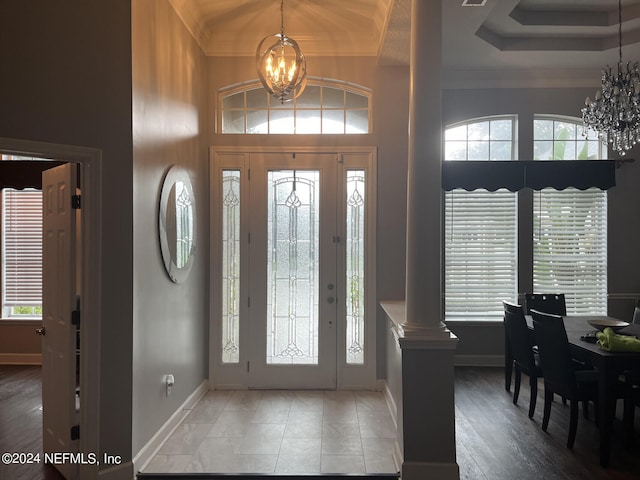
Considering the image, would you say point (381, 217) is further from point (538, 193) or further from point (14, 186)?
point (14, 186)

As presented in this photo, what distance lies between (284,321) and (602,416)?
296 cm

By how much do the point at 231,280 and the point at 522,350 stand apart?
122 inches

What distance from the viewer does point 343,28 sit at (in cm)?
453

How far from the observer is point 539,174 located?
548cm

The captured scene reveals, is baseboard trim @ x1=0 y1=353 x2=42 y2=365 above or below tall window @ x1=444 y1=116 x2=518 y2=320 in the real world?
below

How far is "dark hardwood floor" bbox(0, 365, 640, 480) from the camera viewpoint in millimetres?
3061

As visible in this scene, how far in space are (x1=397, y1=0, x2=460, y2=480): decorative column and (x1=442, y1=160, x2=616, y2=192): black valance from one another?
2.77 metres

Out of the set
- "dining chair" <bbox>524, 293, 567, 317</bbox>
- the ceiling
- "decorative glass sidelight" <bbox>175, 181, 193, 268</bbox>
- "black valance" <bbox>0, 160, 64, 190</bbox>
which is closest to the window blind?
"dining chair" <bbox>524, 293, 567, 317</bbox>

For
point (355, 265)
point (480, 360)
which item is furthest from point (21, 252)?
point (480, 360)

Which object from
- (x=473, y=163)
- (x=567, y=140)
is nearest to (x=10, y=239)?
(x=473, y=163)

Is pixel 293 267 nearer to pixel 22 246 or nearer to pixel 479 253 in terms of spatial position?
pixel 479 253

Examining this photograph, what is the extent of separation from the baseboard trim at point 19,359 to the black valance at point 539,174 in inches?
248

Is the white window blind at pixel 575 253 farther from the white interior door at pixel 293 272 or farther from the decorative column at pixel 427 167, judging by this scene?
the decorative column at pixel 427 167

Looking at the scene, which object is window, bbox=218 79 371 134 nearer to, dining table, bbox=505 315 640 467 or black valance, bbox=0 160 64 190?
black valance, bbox=0 160 64 190
